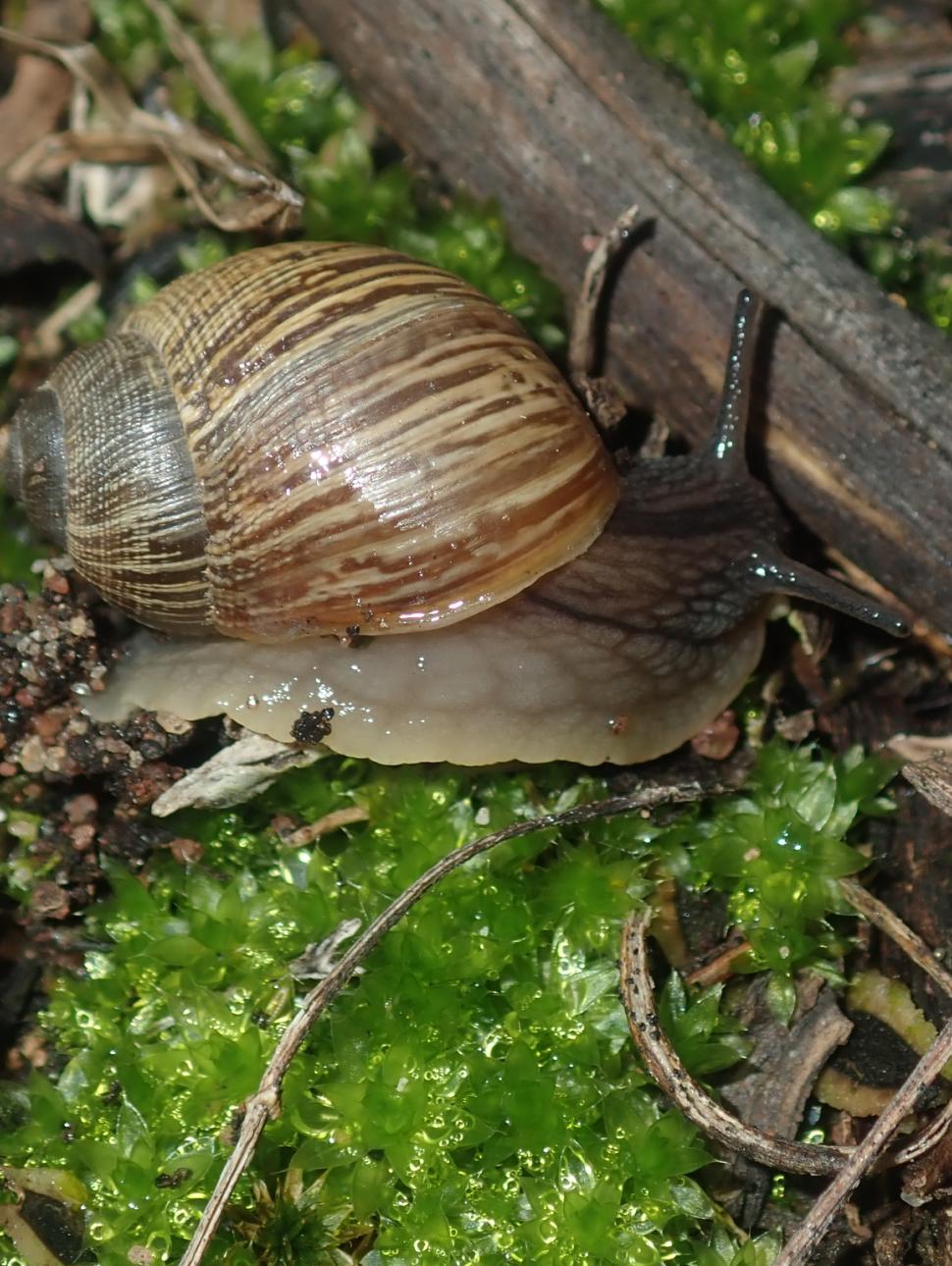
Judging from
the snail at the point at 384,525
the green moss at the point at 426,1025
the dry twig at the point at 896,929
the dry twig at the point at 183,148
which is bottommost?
the green moss at the point at 426,1025

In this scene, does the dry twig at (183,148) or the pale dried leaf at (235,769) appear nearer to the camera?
the pale dried leaf at (235,769)

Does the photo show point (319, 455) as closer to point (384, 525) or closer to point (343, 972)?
point (384, 525)

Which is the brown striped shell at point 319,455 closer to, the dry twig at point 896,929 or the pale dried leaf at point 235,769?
the pale dried leaf at point 235,769

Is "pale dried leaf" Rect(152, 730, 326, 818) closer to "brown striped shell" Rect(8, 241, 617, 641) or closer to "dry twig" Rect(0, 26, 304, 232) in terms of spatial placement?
"brown striped shell" Rect(8, 241, 617, 641)

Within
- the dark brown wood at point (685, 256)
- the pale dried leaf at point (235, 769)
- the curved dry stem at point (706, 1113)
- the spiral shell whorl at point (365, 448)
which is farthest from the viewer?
the dark brown wood at point (685, 256)

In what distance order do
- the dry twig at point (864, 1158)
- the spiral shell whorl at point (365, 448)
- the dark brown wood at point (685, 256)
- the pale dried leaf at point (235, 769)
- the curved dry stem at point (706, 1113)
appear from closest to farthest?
the dry twig at point (864, 1158) < the curved dry stem at point (706, 1113) < the spiral shell whorl at point (365, 448) < the pale dried leaf at point (235, 769) < the dark brown wood at point (685, 256)

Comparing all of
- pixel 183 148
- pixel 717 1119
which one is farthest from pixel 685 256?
pixel 717 1119

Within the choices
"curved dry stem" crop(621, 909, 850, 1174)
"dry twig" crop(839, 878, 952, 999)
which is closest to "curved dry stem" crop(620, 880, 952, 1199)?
"curved dry stem" crop(621, 909, 850, 1174)

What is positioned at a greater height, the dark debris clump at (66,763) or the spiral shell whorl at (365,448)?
the spiral shell whorl at (365,448)

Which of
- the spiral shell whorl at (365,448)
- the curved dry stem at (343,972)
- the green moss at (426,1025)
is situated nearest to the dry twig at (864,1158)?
the green moss at (426,1025)
